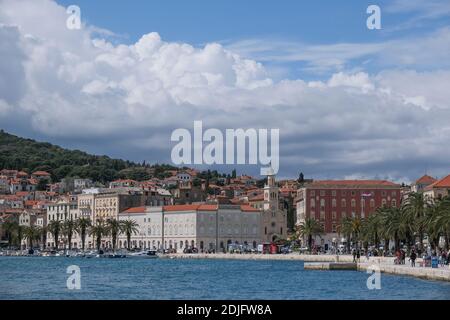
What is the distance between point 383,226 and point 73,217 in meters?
107

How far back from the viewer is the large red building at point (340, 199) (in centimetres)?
14862

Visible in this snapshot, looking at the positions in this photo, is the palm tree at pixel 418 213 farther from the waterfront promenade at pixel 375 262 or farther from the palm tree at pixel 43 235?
the palm tree at pixel 43 235

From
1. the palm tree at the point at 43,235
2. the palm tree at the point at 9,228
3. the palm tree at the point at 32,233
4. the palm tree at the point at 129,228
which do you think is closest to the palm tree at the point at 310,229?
the palm tree at the point at 129,228

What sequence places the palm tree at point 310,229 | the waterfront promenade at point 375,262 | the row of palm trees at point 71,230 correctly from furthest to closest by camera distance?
the row of palm trees at point 71,230 → the palm tree at point 310,229 → the waterfront promenade at point 375,262

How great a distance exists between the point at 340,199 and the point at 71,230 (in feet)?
151

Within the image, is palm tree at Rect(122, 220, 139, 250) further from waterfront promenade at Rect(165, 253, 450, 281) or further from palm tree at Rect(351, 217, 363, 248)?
palm tree at Rect(351, 217, 363, 248)

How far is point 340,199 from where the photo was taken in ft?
488

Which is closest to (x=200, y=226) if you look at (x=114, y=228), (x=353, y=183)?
(x=114, y=228)

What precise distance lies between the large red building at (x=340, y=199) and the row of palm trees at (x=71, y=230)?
31324 mm

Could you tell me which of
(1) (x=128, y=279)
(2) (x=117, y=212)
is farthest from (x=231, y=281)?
(2) (x=117, y=212)

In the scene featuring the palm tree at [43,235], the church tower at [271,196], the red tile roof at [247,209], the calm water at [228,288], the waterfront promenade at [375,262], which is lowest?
the calm water at [228,288]

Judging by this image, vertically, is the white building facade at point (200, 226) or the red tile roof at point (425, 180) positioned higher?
the red tile roof at point (425, 180)
